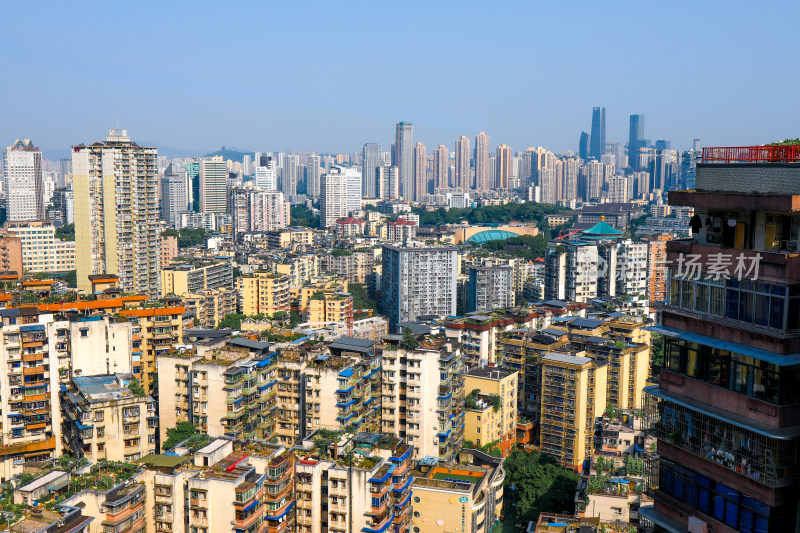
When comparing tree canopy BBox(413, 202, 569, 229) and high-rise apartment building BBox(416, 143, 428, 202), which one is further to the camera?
high-rise apartment building BBox(416, 143, 428, 202)

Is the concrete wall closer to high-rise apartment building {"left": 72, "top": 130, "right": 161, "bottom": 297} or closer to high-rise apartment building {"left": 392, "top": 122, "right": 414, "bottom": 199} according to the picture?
high-rise apartment building {"left": 72, "top": 130, "right": 161, "bottom": 297}

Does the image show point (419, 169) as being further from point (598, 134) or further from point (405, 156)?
point (598, 134)

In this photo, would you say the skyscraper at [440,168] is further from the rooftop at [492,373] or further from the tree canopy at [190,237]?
the rooftop at [492,373]

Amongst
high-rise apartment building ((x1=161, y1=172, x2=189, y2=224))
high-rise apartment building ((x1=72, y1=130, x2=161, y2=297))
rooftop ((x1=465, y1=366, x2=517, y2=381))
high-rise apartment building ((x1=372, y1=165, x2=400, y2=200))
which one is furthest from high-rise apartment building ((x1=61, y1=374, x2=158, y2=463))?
high-rise apartment building ((x1=372, y1=165, x2=400, y2=200))

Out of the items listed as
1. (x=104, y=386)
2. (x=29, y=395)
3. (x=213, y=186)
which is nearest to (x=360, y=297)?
(x=104, y=386)

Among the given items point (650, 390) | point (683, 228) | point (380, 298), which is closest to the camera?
point (650, 390)

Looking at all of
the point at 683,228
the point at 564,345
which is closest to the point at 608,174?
the point at 683,228

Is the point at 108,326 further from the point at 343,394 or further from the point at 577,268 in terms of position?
the point at 577,268
